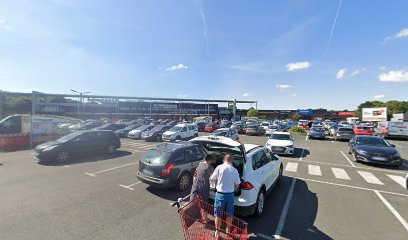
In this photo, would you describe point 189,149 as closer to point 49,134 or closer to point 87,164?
point 87,164

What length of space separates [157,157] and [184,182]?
1.24 meters

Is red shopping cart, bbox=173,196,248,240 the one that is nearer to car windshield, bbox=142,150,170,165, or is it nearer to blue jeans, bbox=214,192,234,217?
blue jeans, bbox=214,192,234,217

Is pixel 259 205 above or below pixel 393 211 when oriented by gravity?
above

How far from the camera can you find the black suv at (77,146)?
10509 mm

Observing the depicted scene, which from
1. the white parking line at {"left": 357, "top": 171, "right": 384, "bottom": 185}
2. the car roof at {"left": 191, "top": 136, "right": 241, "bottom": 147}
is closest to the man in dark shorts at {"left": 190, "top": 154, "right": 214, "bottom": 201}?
the car roof at {"left": 191, "top": 136, "right": 241, "bottom": 147}

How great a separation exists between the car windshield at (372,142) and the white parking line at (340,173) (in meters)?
3.25

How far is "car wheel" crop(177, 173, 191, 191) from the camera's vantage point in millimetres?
6703

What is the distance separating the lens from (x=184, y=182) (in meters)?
6.90

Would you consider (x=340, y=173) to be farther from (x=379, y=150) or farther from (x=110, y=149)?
(x=110, y=149)

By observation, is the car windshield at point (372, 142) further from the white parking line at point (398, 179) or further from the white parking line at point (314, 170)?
the white parking line at point (314, 170)

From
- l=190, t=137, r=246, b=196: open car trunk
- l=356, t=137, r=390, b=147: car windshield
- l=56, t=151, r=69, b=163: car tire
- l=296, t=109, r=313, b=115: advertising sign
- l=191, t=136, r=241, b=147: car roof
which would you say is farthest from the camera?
l=296, t=109, r=313, b=115: advertising sign

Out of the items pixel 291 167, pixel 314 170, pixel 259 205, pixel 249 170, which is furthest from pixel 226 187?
pixel 314 170

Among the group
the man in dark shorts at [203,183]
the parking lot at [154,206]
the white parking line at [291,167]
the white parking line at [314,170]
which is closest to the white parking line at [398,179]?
the parking lot at [154,206]

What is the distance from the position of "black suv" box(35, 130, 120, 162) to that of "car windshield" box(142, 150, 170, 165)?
669cm
